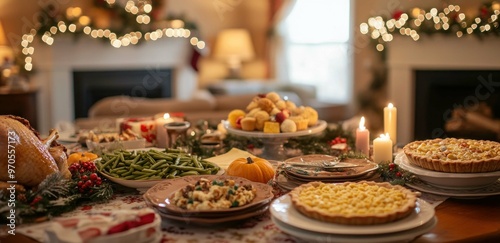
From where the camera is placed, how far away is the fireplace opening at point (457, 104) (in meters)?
5.05

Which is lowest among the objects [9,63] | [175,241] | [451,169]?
[175,241]

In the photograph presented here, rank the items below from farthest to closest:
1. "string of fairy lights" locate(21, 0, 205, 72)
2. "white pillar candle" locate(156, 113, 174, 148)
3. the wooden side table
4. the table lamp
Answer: the table lamp → "string of fairy lights" locate(21, 0, 205, 72) → the wooden side table → "white pillar candle" locate(156, 113, 174, 148)

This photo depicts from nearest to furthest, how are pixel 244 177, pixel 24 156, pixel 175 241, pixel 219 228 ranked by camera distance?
1. pixel 175 241
2. pixel 219 228
3. pixel 24 156
4. pixel 244 177

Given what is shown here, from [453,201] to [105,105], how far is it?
3.21 metres

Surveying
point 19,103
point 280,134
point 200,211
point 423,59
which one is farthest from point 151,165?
point 19,103

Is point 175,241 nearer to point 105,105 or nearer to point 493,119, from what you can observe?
point 105,105

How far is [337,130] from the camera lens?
9.35 ft

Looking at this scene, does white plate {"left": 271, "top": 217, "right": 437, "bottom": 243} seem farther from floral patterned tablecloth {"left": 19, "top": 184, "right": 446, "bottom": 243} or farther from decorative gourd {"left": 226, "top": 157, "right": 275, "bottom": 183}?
decorative gourd {"left": 226, "top": 157, "right": 275, "bottom": 183}

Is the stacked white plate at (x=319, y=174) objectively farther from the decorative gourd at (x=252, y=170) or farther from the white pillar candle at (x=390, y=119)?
the white pillar candle at (x=390, y=119)

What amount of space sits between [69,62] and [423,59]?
3815 mm

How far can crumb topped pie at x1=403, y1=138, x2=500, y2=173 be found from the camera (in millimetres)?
1880

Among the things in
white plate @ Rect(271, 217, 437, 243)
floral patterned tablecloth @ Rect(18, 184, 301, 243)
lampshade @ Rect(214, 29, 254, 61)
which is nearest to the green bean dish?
floral patterned tablecloth @ Rect(18, 184, 301, 243)

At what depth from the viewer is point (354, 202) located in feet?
5.21

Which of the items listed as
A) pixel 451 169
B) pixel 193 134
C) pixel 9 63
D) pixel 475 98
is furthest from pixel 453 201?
pixel 9 63
